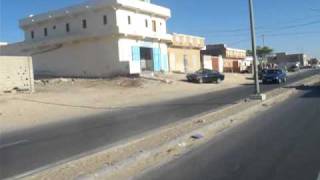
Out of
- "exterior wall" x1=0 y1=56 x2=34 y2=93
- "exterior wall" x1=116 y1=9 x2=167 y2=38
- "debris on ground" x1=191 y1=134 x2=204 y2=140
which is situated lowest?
"debris on ground" x1=191 y1=134 x2=204 y2=140

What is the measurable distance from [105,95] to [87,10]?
19793 millimetres

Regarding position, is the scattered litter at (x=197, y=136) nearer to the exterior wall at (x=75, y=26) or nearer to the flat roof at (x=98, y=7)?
the exterior wall at (x=75, y=26)

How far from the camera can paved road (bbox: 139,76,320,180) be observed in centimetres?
909

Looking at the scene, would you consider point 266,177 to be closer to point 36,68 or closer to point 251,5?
point 251,5

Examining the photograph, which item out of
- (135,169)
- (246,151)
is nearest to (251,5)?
(246,151)

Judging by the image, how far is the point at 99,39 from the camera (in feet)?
182

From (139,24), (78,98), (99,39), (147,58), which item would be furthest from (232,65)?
(78,98)

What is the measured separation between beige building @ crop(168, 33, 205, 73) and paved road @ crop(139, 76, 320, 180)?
49.7 meters

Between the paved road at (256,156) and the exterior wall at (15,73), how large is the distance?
24.2 metres

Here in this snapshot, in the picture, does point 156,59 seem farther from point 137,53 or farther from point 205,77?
point 205,77

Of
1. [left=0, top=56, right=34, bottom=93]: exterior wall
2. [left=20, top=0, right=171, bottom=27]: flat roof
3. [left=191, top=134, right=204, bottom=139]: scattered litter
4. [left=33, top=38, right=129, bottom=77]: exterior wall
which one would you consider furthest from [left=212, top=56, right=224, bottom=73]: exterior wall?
[left=191, top=134, right=204, bottom=139]: scattered litter

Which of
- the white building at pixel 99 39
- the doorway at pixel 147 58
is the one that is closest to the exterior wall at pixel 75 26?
the white building at pixel 99 39

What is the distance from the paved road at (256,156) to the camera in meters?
9.09

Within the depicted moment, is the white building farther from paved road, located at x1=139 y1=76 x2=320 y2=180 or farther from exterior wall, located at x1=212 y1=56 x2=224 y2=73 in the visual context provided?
paved road, located at x1=139 y1=76 x2=320 y2=180
